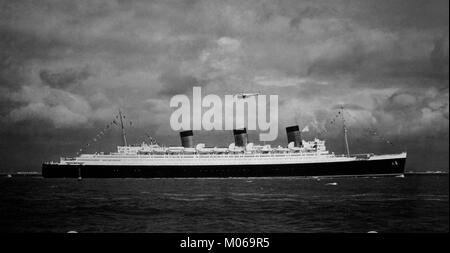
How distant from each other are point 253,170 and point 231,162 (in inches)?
94.8

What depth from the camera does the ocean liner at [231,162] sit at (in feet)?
137

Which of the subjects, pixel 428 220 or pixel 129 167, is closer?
pixel 428 220

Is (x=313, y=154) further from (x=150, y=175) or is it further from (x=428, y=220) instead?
(x=428, y=220)

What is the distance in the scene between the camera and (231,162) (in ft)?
139

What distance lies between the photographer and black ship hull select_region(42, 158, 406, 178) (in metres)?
41.7

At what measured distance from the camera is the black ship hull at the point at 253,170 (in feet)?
137

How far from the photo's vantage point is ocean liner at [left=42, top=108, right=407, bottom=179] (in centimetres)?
4175

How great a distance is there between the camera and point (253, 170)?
138 feet
